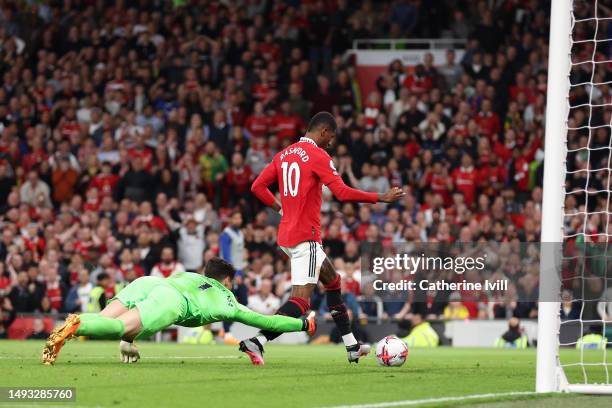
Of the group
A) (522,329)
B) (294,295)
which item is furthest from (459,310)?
(294,295)

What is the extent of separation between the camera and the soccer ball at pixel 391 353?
11531 millimetres

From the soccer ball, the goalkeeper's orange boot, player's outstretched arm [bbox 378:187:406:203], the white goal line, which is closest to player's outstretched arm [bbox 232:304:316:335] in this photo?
the soccer ball

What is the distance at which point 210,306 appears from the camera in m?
11.0

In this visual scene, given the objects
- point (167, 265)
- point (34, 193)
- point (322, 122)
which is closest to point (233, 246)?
point (167, 265)

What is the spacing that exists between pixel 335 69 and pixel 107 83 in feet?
15.6

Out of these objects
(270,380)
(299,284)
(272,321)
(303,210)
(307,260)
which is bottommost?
(270,380)

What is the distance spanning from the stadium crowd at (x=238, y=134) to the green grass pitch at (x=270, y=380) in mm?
7530

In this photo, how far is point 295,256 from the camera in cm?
1164

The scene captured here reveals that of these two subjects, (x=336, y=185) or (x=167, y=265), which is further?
(x=167, y=265)

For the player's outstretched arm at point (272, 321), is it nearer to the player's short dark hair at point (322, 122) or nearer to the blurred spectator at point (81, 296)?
the player's short dark hair at point (322, 122)

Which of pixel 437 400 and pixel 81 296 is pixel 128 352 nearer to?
pixel 437 400

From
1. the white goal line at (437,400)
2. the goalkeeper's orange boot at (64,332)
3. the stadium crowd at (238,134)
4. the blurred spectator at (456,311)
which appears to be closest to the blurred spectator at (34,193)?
the stadium crowd at (238,134)

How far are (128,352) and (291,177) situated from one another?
7.18ft

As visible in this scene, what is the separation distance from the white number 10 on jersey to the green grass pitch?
1636 mm
